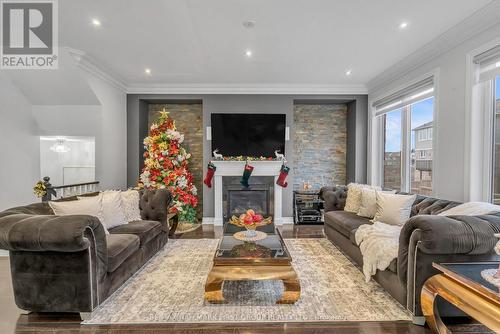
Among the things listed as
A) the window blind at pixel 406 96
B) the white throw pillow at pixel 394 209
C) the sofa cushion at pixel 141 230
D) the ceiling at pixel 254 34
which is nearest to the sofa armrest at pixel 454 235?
the white throw pillow at pixel 394 209

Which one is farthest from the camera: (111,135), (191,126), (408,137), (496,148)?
(191,126)

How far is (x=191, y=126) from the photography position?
5.88 m

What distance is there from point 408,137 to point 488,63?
1.68 meters

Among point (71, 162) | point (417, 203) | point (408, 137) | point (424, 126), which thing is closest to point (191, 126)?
point (71, 162)

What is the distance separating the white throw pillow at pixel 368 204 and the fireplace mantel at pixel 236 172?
1898 millimetres

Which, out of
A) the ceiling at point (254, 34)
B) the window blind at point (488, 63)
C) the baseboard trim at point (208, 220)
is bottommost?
the baseboard trim at point (208, 220)

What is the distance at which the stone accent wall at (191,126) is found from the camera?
5.86m

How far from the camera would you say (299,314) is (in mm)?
2215

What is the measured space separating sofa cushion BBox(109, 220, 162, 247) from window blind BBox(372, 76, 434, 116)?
418 cm

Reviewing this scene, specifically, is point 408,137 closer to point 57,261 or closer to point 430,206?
point 430,206

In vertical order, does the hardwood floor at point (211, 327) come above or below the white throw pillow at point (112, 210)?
below

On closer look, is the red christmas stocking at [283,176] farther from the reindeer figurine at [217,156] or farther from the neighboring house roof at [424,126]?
the neighboring house roof at [424,126]

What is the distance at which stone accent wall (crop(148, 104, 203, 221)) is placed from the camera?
5.86 metres

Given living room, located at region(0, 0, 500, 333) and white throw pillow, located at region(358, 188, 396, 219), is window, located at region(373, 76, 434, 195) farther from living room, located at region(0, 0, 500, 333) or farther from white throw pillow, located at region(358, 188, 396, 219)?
white throw pillow, located at region(358, 188, 396, 219)
